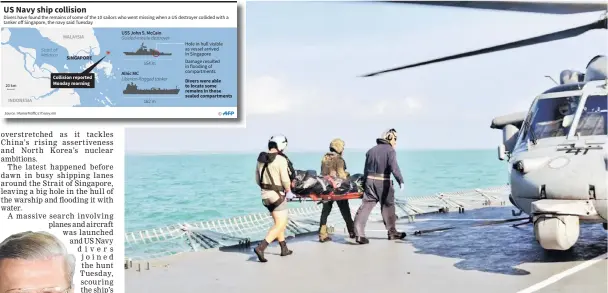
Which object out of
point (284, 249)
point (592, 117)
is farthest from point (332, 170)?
point (592, 117)

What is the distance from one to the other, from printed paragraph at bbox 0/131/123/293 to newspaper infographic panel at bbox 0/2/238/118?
19 centimetres

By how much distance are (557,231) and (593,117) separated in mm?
1155

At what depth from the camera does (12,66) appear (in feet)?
14.0

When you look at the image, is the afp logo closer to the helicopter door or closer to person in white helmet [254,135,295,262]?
person in white helmet [254,135,295,262]

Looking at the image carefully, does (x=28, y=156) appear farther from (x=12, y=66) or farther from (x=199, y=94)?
(x=199, y=94)

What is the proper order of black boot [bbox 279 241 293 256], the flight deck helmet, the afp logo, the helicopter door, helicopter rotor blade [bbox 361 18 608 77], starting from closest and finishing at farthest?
the afp logo < helicopter rotor blade [bbox 361 18 608 77] < the helicopter door < the flight deck helmet < black boot [bbox 279 241 293 256]

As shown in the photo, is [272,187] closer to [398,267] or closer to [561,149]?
[398,267]

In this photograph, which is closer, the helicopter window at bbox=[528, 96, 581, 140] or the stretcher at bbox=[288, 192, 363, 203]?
the helicopter window at bbox=[528, 96, 581, 140]

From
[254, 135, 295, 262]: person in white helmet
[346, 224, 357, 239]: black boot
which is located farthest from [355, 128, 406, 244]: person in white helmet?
[254, 135, 295, 262]: person in white helmet

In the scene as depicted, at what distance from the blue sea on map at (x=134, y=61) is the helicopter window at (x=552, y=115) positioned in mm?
2740

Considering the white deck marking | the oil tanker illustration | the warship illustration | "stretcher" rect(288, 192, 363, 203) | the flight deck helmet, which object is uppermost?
the warship illustration

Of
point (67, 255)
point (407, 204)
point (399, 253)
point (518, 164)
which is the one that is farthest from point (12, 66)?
point (407, 204)

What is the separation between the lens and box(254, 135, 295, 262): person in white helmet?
5539mm

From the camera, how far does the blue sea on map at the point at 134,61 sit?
14.1ft
